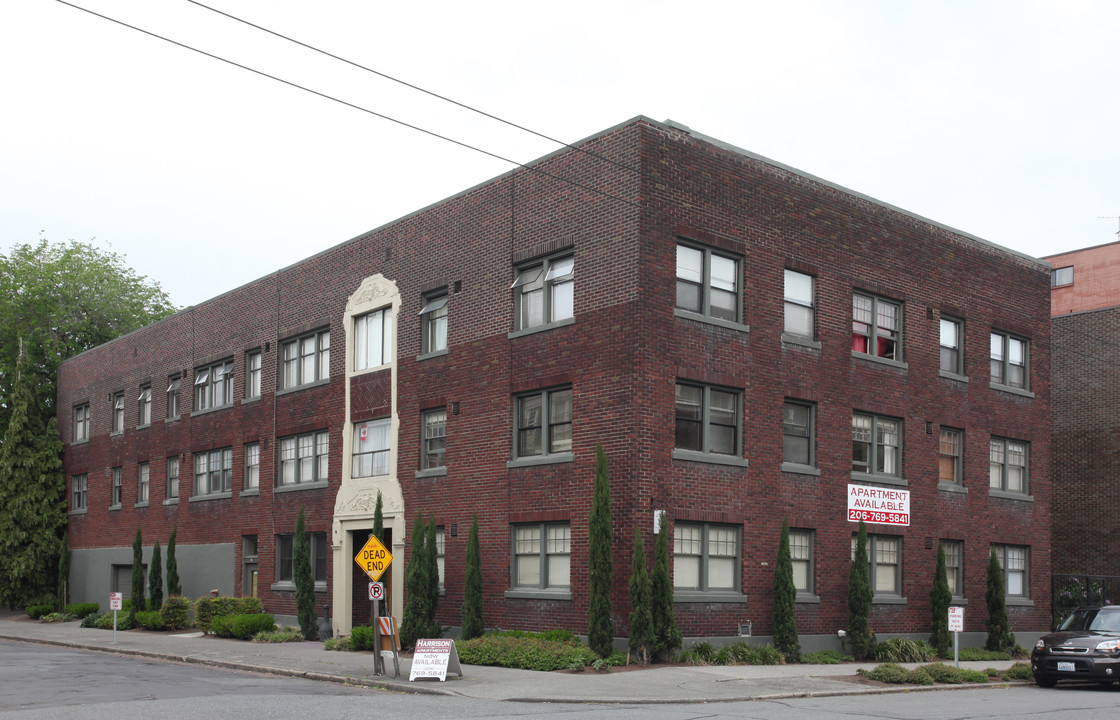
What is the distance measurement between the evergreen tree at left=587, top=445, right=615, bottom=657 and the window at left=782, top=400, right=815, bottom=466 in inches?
207

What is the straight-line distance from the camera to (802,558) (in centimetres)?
2556

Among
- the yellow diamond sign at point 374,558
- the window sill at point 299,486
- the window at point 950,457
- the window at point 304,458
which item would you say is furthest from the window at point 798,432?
the window at point 304,458

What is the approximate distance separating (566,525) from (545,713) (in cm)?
874

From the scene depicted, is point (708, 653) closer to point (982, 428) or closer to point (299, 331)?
point (982, 428)

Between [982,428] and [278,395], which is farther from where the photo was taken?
[278,395]

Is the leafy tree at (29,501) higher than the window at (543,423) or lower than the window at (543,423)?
lower

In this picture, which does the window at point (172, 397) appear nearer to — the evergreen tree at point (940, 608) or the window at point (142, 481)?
the window at point (142, 481)

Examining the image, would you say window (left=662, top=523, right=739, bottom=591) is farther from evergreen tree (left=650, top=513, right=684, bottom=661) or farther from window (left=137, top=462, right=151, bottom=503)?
window (left=137, top=462, right=151, bottom=503)

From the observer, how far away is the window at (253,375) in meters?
35.5

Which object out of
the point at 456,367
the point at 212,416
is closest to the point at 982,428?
the point at 456,367

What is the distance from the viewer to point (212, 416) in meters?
37.5

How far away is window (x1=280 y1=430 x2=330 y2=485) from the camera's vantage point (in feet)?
105

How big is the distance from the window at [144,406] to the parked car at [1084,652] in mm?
31641

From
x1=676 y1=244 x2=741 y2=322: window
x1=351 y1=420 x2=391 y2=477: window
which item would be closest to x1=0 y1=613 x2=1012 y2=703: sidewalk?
x1=351 y1=420 x2=391 y2=477: window
